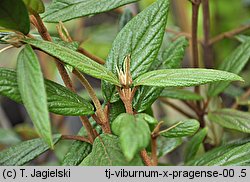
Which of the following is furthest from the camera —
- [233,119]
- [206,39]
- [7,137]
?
[7,137]

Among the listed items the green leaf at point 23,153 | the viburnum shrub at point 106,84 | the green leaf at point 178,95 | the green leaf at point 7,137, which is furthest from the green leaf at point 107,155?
the green leaf at point 7,137

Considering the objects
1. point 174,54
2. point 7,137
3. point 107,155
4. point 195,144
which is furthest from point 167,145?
point 7,137

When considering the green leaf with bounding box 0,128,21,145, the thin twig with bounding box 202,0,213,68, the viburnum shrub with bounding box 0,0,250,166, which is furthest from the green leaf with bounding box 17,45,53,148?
the green leaf with bounding box 0,128,21,145

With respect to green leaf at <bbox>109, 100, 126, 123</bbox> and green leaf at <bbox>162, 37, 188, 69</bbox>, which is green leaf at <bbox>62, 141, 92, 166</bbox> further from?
green leaf at <bbox>162, 37, 188, 69</bbox>

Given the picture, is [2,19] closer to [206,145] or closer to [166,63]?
[166,63]

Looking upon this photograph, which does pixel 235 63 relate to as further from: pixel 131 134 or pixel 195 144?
pixel 131 134

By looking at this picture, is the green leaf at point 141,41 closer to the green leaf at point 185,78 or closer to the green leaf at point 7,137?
the green leaf at point 185,78

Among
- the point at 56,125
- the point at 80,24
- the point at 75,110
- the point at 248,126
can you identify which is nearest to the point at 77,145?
the point at 75,110
